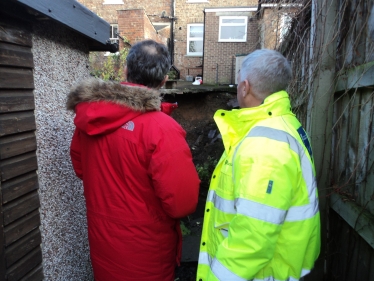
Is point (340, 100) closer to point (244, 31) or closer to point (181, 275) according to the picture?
point (181, 275)

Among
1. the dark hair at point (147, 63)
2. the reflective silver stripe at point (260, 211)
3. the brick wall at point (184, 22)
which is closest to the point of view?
the reflective silver stripe at point (260, 211)

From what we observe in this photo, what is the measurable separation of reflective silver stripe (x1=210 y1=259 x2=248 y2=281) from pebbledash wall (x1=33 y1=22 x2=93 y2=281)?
1.30 m

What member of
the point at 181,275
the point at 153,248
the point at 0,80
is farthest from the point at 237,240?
the point at 181,275

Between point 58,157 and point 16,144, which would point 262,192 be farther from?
point 58,157

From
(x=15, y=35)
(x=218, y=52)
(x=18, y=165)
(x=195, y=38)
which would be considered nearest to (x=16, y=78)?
(x=15, y=35)

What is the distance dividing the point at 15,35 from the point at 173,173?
3.85ft

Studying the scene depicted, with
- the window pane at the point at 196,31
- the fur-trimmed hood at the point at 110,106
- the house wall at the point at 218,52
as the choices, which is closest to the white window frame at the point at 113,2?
the window pane at the point at 196,31

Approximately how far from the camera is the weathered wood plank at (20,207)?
1675 mm

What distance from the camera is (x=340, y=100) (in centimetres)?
213

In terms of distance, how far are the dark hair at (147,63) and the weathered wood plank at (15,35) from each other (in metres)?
0.62

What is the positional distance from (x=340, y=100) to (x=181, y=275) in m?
2.67

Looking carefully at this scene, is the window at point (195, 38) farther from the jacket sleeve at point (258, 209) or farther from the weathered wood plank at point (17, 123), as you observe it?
the jacket sleeve at point (258, 209)

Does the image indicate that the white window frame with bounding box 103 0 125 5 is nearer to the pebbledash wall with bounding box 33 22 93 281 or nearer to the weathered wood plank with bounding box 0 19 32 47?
the pebbledash wall with bounding box 33 22 93 281

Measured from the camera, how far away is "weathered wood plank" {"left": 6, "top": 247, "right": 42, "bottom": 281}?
1712mm
